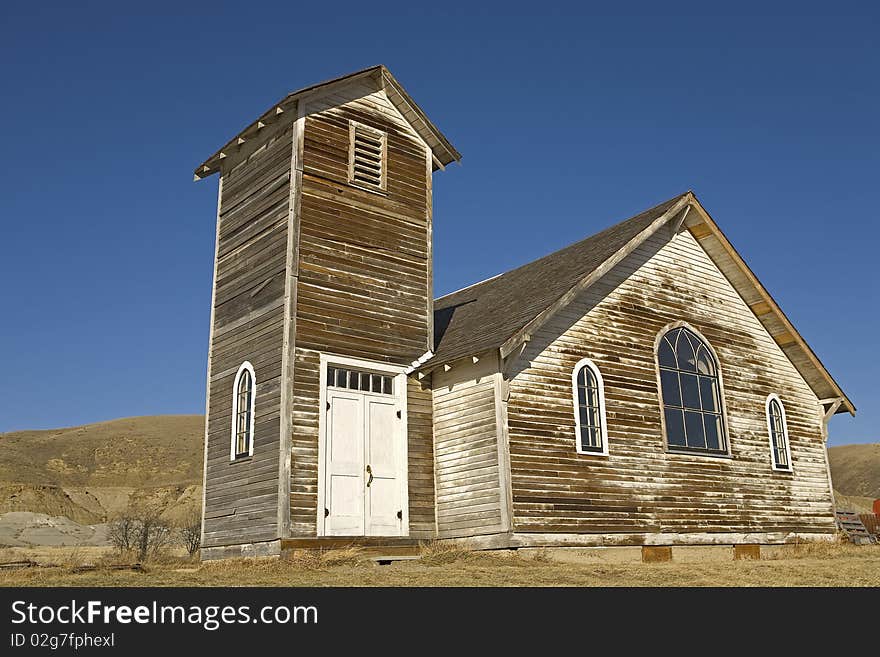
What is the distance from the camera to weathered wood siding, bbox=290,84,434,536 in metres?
15.8

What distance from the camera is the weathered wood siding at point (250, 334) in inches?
618

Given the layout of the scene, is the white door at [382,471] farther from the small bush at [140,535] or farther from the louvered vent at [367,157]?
the small bush at [140,535]

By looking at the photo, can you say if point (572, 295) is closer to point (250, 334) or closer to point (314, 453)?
point (314, 453)

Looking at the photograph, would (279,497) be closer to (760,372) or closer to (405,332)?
(405,332)

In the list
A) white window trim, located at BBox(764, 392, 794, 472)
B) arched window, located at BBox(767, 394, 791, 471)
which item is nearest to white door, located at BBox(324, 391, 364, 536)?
white window trim, located at BBox(764, 392, 794, 472)

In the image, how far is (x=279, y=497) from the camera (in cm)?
1488

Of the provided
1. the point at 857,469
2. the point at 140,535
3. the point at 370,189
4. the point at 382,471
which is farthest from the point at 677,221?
the point at 857,469

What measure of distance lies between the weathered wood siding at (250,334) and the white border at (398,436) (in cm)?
81

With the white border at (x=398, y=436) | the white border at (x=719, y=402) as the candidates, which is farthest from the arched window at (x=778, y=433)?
the white border at (x=398, y=436)

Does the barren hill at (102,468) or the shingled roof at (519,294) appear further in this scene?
the barren hill at (102,468)

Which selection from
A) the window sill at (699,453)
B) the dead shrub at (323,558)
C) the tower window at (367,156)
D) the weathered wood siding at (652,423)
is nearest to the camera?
the dead shrub at (323,558)

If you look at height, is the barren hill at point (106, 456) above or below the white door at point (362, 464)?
above
